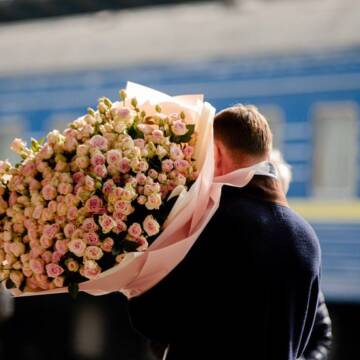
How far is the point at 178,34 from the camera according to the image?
885cm

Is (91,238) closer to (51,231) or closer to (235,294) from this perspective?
(51,231)

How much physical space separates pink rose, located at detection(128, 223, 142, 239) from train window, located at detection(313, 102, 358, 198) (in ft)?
19.9

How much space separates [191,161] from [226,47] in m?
6.24

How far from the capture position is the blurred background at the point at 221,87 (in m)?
8.01

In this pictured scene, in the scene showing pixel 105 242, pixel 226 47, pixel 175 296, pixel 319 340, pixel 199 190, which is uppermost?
pixel 226 47

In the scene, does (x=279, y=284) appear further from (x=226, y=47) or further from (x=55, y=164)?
(x=226, y=47)

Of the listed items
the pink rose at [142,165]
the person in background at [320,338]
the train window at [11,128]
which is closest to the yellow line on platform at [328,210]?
the train window at [11,128]

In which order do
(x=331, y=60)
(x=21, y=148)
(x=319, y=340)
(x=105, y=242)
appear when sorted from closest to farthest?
1. (x=105, y=242)
2. (x=21, y=148)
3. (x=319, y=340)
4. (x=331, y=60)

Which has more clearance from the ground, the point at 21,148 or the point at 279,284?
the point at 21,148

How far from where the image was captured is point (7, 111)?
9.62 meters

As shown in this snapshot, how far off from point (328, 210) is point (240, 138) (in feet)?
19.4

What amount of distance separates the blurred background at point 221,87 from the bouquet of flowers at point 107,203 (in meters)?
5.45

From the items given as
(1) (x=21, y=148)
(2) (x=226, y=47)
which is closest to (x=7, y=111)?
(2) (x=226, y=47)

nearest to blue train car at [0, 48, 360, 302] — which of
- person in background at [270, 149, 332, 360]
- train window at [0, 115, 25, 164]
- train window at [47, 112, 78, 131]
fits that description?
train window at [47, 112, 78, 131]
